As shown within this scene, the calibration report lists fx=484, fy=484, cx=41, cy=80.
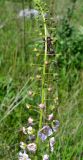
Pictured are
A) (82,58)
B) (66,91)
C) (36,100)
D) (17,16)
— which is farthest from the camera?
(17,16)

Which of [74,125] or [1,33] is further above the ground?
[1,33]

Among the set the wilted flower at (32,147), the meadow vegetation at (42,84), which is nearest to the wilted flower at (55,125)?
the meadow vegetation at (42,84)

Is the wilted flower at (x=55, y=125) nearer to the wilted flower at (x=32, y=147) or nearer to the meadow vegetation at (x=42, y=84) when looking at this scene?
the meadow vegetation at (x=42, y=84)

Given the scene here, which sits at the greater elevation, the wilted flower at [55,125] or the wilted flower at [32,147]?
the wilted flower at [55,125]

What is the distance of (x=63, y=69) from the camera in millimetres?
3762

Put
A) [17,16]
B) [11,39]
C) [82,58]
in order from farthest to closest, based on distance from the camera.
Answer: [17,16], [11,39], [82,58]

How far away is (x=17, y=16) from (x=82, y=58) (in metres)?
1.15

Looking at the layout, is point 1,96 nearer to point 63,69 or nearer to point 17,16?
point 63,69

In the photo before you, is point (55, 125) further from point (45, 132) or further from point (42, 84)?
point (42, 84)

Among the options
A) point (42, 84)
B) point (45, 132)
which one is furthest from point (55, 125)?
point (42, 84)

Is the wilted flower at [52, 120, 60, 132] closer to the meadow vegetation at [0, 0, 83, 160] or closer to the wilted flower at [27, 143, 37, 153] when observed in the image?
A: the meadow vegetation at [0, 0, 83, 160]

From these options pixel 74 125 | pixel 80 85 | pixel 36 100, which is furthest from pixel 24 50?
pixel 74 125

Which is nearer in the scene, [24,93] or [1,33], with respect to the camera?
[24,93]

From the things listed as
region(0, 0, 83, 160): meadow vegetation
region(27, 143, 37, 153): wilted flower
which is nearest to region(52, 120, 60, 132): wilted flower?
region(0, 0, 83, 160): meadow vegetation
